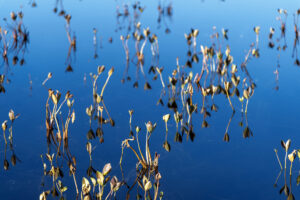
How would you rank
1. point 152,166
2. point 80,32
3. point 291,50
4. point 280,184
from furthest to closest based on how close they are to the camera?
point 80,32
point 291,50
point 280,184
point 152,166

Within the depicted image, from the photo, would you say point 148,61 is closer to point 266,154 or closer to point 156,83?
point 156,83

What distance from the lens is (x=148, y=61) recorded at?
4211 millimetres

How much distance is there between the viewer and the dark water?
258 cm

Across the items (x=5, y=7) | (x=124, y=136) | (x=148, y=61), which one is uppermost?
(x=5, y=7)

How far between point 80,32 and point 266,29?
2.08m

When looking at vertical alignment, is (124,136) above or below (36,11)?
below

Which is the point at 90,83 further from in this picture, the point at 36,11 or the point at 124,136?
the point at 36,11

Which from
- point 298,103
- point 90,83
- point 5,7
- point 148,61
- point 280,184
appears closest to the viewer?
point 280,184

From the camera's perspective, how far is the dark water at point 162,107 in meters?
2.58

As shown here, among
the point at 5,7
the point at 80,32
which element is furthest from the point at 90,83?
the point at 5,7

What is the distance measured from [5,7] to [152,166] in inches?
159

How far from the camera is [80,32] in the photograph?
4.99 meters

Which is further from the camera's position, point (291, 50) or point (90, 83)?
point (291, 50)

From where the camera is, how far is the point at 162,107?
336cm
